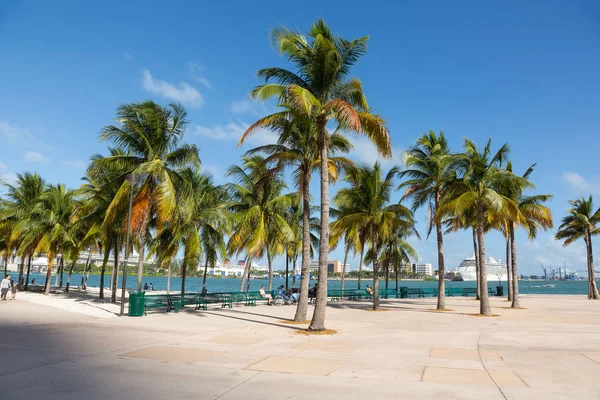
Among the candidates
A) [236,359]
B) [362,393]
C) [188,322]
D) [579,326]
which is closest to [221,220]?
[188,322]

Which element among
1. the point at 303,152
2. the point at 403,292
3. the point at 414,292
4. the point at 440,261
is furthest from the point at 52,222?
the point at 414,292

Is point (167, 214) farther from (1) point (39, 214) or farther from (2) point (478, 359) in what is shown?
(1) point (39, 214)

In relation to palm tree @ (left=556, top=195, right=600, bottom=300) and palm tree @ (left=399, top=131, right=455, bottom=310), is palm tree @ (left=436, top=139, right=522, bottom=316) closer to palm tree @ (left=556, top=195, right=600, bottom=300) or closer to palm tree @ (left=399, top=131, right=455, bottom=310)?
palm tree @ (left=399, top=131, right=455, bottom=310)

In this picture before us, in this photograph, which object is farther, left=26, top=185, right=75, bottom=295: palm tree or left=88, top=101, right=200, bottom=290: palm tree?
left=26, top=185, right=75, bottom=295: palm tree

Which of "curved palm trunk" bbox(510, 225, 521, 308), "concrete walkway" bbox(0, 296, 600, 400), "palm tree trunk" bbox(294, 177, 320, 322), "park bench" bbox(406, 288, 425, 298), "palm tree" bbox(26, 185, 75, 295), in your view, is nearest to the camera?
"concrete walkway" bbox(0, 296, 600, 400)

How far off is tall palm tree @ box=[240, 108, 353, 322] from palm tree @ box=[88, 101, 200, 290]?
540cm

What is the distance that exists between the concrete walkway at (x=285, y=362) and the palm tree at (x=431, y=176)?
34.3 ft

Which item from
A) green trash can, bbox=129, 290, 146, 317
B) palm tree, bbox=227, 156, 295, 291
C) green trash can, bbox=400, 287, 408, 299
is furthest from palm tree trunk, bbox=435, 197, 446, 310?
green trash can, bbox=129, 290, 146, 317

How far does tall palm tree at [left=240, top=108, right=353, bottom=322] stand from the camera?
55.6 ft

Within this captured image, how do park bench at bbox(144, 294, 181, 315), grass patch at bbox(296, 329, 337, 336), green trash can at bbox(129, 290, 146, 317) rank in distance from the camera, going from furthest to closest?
1. park bench at bbox(144, 294, 181, 315)
2. green trash can at bbox(129, 290, 146, 317)
3. grass patch at bbox(296, 329, 337, 336)

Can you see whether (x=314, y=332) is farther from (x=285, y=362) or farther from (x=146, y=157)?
(x=146, y=157)

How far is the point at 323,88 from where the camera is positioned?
52.3 feet

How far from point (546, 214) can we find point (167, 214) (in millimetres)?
23067

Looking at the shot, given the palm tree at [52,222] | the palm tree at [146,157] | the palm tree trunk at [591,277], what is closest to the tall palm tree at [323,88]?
the palm tree at [146,157]
